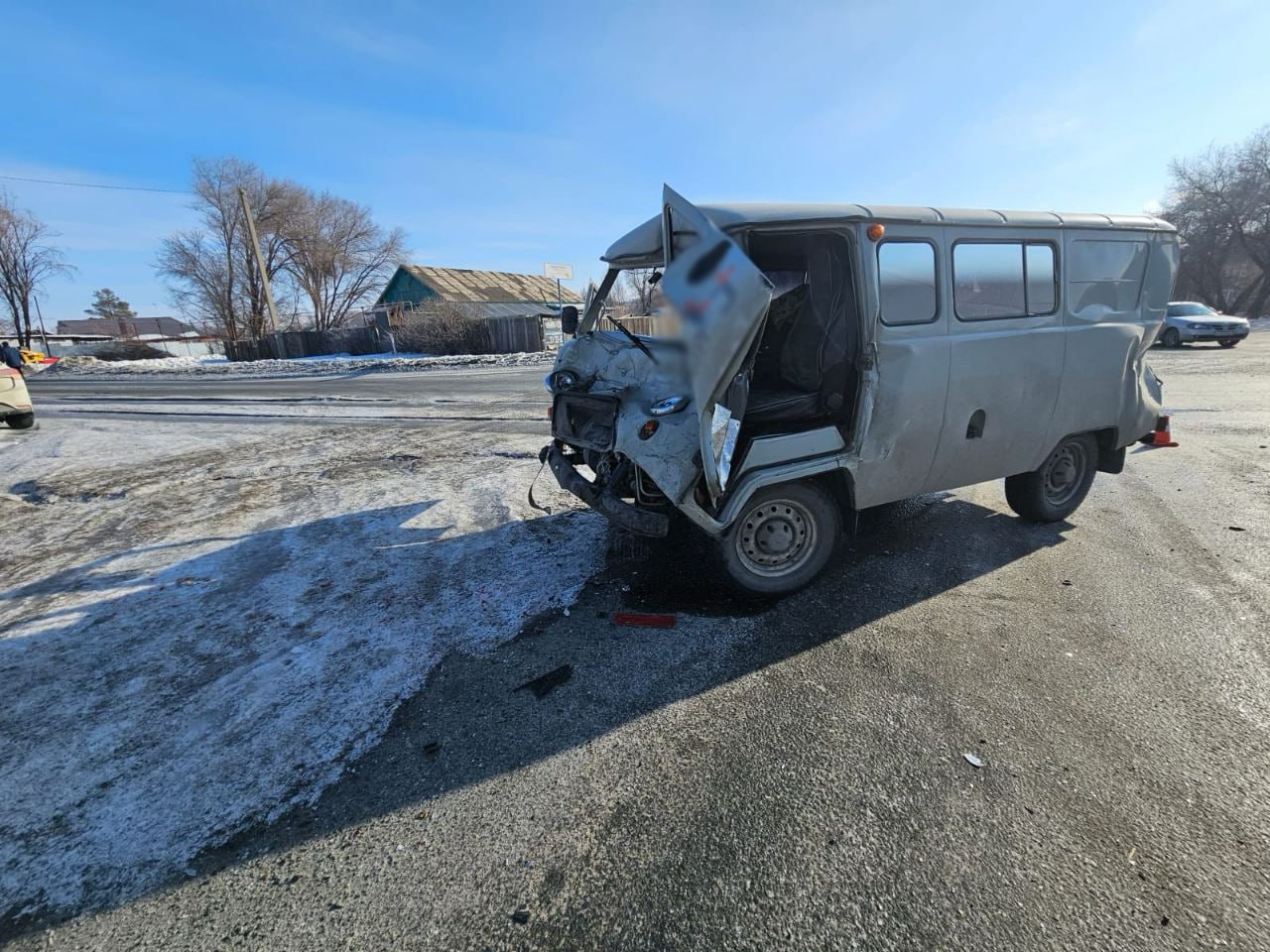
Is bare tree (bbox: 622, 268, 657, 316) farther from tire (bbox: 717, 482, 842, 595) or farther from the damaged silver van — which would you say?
tire (bbox: 717, 482, 842, 595)

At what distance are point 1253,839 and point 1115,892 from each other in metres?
0.67

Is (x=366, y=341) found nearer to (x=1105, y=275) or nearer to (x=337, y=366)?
(x=337, y=366)

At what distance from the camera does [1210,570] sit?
402 cm

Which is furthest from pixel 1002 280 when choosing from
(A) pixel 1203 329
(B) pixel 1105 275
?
(A) pixel 1203 329

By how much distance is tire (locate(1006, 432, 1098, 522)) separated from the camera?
4.81m

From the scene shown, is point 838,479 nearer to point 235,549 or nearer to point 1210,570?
point 1210,570

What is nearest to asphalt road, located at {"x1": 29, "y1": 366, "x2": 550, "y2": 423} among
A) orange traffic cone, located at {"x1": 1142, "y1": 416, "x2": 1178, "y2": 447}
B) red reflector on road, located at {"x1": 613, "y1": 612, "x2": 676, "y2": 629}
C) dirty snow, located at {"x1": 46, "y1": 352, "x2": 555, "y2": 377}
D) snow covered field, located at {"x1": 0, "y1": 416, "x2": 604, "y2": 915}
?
dirty snow, located at {"x1": 46, "y1": 352, "x2": 555, "y2": 377}

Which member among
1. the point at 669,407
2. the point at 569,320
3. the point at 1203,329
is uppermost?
the point at 1203,329

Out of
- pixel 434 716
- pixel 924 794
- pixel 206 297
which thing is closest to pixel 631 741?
pixel 434 716

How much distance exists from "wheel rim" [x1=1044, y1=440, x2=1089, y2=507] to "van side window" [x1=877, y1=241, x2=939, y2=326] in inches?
87.0

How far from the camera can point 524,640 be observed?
136 inches

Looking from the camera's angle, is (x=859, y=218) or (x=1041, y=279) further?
(x=1041, y=279)

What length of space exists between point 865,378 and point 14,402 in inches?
574

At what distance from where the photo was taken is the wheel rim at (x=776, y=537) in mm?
3721
